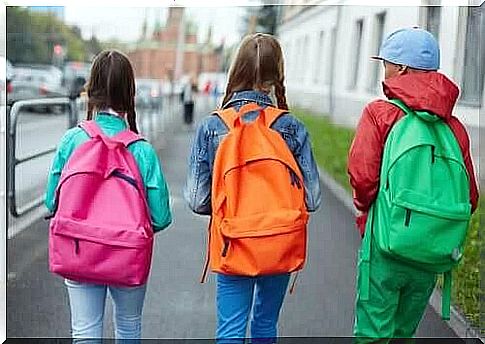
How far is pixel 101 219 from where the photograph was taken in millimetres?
3629

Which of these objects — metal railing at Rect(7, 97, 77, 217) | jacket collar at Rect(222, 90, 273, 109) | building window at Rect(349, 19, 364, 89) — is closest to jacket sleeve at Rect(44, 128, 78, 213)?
jacket collar at Rect(222, 90, 273, 109)

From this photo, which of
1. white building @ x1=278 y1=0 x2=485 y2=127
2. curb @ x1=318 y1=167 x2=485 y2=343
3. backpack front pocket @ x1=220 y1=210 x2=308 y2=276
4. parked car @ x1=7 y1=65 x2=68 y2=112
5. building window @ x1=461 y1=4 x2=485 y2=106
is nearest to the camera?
backpack front pocket @ x1=220 y1=210 x2=308 y2=276

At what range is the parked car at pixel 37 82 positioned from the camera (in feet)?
44.9

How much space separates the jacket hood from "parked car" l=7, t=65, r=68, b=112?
7.66m

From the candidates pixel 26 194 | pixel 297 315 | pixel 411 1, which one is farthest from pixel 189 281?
pixel 26 194

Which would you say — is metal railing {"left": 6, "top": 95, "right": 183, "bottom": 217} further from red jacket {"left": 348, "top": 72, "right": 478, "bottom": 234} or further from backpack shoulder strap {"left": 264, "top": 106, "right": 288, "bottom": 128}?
red jacket {"left": 348, "top": 72, "right": 478, "bottom": 234}

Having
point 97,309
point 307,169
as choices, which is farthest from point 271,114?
point 97,309

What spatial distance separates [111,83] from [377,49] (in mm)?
3301

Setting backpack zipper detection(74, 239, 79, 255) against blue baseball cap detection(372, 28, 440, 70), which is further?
blue baseball cap detection(372, 28, 440, 70)

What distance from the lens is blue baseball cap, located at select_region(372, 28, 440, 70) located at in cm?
378

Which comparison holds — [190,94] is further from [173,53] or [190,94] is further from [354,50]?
[354,50]

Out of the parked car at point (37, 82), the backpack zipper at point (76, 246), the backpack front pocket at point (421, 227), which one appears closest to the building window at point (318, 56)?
the backpack front pocket at point (421, 227)

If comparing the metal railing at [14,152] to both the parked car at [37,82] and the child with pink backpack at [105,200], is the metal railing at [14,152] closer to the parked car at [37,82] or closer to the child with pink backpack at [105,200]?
the child with pink backpack at [105,200]

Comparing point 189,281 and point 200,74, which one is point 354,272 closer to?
point 189,281
